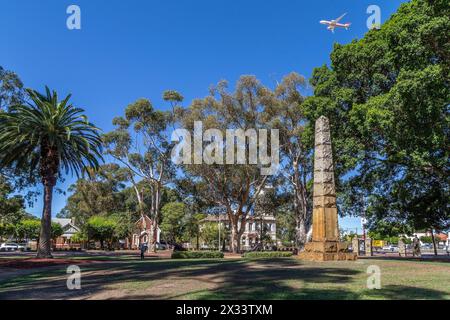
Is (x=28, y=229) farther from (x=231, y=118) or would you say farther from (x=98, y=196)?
(x=231, y=118)

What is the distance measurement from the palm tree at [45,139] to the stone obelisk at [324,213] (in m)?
17.5

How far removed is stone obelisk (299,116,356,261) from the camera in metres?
19.3

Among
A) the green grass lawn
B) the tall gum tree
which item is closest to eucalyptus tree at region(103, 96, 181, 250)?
the tall gum tree

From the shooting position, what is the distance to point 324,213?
65.1 feet

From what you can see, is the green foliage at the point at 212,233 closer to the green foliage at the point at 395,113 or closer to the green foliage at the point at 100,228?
the green foliage at the point at 100,228

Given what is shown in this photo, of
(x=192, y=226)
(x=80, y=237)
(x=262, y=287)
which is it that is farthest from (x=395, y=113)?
(x=80, y=237)

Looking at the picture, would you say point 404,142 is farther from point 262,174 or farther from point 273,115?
point 262,174

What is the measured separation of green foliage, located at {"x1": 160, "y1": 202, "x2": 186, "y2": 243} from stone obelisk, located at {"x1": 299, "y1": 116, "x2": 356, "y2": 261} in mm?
44607

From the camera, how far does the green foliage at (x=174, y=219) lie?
6444cm

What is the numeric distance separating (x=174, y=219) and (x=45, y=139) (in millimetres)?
36511

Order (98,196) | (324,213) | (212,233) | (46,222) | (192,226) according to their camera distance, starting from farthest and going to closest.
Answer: (98,196) → (212,233) → (192,226) → (46,222) → (324,213)
